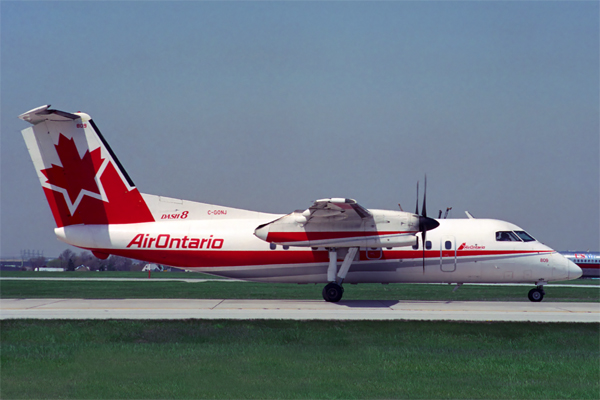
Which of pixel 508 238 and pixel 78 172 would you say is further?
pixel 508 238

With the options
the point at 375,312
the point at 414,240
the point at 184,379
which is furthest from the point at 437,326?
the point at 184,379

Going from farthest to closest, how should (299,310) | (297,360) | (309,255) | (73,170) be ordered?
(309,255) < (73,170) < (299,310) < (297,360)

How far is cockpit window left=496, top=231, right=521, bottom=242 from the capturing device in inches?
1032

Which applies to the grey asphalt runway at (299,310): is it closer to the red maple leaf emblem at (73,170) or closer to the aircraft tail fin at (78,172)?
the aircraft tail fin at (78,172)

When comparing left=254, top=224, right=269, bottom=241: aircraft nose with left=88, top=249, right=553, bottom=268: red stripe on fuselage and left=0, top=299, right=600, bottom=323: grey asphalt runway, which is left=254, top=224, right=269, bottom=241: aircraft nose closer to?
left=88, top=249, right=553, bottom=268: red stripe on fuselage

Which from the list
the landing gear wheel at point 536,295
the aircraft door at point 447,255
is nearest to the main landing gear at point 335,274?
the aircraft door at point 447,255

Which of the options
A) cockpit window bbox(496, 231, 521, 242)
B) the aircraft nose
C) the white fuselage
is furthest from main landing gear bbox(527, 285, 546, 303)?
the aircraft nose

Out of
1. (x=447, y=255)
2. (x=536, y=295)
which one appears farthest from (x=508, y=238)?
(x=536, y=295)

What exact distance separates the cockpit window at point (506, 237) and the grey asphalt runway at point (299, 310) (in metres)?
2.79

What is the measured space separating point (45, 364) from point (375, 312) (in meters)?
11.6

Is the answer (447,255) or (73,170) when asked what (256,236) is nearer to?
(73,170)

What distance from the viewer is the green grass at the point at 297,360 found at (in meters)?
11.6

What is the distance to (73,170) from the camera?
2495cm

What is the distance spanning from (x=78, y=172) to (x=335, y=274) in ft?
38.8
